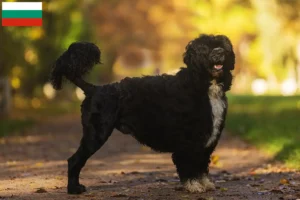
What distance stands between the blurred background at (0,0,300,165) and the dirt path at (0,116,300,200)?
85 centimetres

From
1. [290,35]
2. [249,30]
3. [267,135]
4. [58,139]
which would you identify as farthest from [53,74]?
[249,30]

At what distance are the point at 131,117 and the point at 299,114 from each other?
13.4 meters

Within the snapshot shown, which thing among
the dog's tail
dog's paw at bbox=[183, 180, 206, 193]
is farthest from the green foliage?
dog's paw at bbox=[183, 180, 206, 193]

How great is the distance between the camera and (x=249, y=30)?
212ft

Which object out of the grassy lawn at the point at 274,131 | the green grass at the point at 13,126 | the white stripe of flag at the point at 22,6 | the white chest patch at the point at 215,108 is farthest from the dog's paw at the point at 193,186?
the green grass at the point at 13,126

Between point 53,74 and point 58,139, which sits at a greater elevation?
point 53,74

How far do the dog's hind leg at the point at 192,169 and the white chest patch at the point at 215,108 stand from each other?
0.73 ft

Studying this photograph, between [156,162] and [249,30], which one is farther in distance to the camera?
[249,30]

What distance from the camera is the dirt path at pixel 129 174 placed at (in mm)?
9281

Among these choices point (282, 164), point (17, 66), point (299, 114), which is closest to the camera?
point (282, 164)

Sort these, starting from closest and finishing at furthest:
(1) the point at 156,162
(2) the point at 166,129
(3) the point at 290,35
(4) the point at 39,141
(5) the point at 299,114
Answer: (2) the point at 166,129
(1) the point at 156,162
(4) the point at 39,141
(5) the point at 299,114
(3) the point at 290,35

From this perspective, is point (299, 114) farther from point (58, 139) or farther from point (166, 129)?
point (166, 129)

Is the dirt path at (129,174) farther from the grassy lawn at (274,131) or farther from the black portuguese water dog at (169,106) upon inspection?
the black portuguese water dog at (169,106)

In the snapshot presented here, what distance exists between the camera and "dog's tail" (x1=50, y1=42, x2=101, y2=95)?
9.48m
